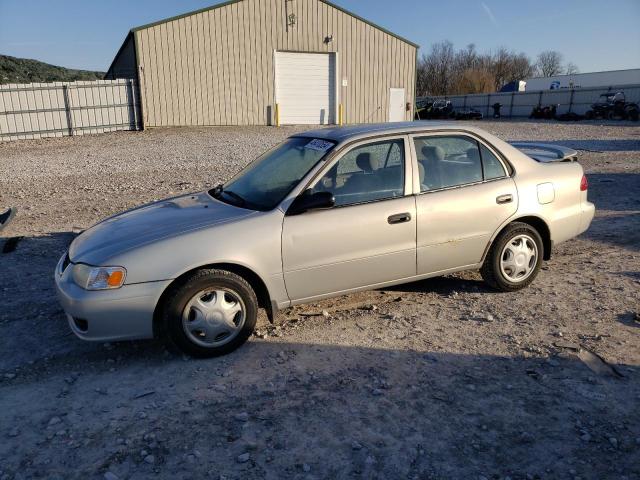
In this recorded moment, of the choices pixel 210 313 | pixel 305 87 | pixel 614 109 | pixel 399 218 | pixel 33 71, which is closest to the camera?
pixel 210 313

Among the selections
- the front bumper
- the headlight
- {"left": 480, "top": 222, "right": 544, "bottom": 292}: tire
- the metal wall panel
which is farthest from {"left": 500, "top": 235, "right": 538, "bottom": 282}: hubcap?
the metal wall panel

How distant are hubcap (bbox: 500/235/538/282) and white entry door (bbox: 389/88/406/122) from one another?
25.3m

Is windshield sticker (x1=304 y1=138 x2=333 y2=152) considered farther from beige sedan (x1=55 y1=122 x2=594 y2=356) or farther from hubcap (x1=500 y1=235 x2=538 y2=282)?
hubcap (x1=500 y1=235 x2=538 y2=282)

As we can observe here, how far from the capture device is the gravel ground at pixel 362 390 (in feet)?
8.64

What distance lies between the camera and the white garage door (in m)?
26.3

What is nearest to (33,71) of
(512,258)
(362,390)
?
(512,258)

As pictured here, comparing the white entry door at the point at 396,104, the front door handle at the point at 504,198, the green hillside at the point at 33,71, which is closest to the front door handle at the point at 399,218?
the front door handle at the point at 504,198

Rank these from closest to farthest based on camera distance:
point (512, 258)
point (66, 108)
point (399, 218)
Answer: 1. point (399, 218)
2. point (512, 258)
3. point (66, 108)

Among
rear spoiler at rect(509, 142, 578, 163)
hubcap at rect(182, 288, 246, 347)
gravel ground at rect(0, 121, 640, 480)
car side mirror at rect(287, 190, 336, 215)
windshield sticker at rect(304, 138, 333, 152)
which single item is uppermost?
windshield sticker at rect(304, 138, 333, 152)

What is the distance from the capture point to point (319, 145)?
171 inches

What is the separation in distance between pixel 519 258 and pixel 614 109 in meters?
35.3

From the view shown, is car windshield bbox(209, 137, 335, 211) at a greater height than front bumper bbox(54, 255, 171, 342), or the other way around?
car windshield bbox(209, 137, 335, 211)

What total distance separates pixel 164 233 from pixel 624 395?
10.5 feet

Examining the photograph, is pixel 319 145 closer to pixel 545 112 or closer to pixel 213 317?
pixel 213 317
